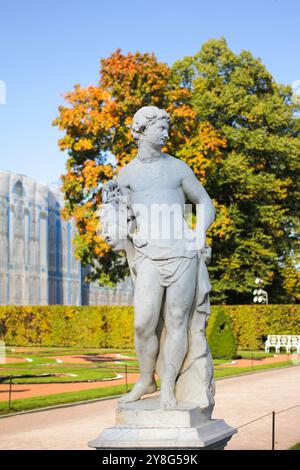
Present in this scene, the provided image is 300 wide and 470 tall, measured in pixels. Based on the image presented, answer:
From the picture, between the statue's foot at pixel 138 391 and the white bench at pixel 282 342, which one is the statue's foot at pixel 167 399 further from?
the white bench at pixel 282 342

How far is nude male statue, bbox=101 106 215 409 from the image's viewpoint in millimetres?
5945

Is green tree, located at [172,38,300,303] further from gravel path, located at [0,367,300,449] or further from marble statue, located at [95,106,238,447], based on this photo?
marble statue, located at [95,106,238,447]

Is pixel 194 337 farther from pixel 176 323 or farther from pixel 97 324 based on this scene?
pixel 97 324

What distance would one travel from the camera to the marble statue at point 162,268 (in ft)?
19.5

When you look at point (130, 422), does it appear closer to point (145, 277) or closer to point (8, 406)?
point (145, 277)

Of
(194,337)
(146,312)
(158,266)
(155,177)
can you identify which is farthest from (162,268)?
(155,177)

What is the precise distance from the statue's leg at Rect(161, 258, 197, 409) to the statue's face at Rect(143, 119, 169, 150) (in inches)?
40.8

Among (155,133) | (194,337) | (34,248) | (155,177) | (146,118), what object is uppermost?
(34,248)

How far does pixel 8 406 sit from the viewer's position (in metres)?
13.4

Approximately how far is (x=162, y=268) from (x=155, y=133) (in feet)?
3.60

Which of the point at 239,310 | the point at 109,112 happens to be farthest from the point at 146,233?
the point at 239,310

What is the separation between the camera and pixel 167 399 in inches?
230

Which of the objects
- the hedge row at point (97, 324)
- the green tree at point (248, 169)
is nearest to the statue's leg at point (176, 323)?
the hedge row at point (97, 324)

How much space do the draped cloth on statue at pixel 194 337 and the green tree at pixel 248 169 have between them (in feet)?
82.2
